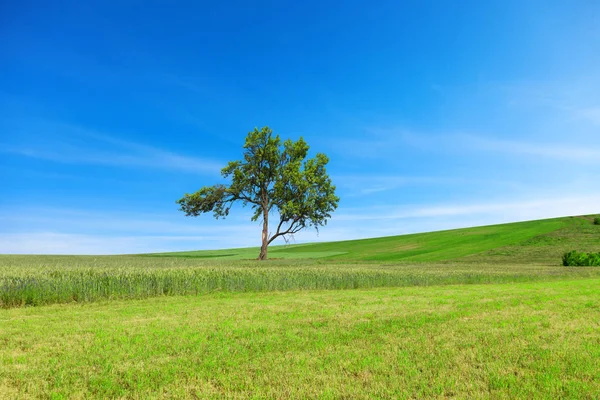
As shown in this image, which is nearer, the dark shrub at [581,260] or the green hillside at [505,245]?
the dark shrub at [581,260]

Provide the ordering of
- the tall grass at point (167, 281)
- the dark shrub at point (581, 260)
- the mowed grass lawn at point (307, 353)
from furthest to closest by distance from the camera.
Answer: the dark shrub at point (581, 260)
the tall grass at point (167, 281)
the mowed grass lawn at point (307, 353)

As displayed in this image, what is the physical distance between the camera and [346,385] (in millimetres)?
6152

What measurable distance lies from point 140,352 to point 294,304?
7295 mm

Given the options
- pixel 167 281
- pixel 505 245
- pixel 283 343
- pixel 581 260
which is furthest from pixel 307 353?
pixel 505 245

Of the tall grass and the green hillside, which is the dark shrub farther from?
the tall grass

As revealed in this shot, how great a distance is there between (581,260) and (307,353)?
4307cm

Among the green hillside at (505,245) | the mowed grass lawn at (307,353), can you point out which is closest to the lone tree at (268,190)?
the green hillside at (505,245)

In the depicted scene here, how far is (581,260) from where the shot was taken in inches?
1582

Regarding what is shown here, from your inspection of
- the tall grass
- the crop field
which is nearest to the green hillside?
the tall grass

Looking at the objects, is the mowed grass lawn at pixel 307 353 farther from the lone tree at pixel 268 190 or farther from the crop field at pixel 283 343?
the lone tree at pixel 268 190

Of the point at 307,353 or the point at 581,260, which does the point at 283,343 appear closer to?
the point at 307,353

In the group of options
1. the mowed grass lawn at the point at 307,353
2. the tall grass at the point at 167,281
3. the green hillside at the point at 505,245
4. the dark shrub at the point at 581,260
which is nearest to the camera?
the mowed grass lawn at the point at 307,353

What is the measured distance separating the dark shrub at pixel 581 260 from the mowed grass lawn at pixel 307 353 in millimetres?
32844

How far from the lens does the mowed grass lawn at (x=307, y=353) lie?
6.18 m
